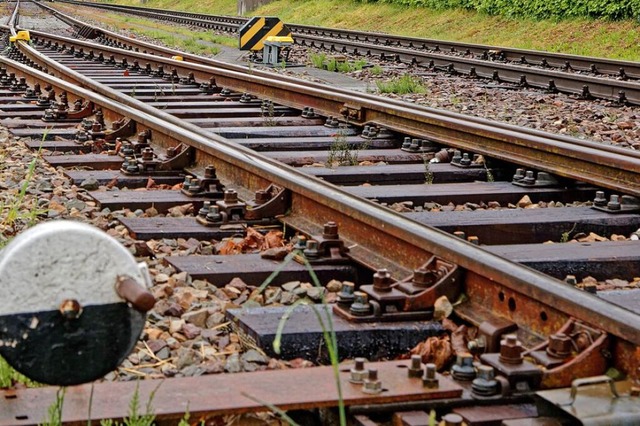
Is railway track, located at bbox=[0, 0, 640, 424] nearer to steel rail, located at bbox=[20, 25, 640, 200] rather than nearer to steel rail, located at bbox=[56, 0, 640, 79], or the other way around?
steel rail, located at bbox=[20, 25, 640, 200]

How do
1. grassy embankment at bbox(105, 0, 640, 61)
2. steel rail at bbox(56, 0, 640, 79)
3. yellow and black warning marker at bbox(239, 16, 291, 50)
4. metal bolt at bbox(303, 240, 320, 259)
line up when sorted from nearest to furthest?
metal bolt at bbox(303, 240, 320, 259) → steel rail at bbox(56, 0, 640, 79) → yellow and black warning marker at bbox(239, 16, 291, 50) → grassy embankment at bbox(105, 0, 640, 61)

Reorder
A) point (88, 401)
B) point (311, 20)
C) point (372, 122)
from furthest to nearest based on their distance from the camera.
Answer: point (311, 20) → point (372, 122) → point (88, 401)

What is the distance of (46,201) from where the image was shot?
5586 mm

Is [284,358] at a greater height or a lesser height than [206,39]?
greater

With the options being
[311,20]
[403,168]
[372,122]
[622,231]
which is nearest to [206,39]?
[311,20]

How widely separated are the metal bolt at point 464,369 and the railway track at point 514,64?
8.83 meters

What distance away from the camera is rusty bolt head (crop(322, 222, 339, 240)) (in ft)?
14.5

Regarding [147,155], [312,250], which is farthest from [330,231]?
[147,155]

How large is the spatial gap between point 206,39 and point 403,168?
698 inches

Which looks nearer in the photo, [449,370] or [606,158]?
[449,370]

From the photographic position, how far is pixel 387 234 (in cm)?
426

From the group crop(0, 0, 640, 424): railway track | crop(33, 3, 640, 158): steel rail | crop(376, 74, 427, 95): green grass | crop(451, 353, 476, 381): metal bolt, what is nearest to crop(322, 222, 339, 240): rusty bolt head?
crop(0, 0, 640, 424): railway track

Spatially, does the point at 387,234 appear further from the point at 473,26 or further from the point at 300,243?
the point at 473,26

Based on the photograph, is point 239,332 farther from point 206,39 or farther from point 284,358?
point 206,39
